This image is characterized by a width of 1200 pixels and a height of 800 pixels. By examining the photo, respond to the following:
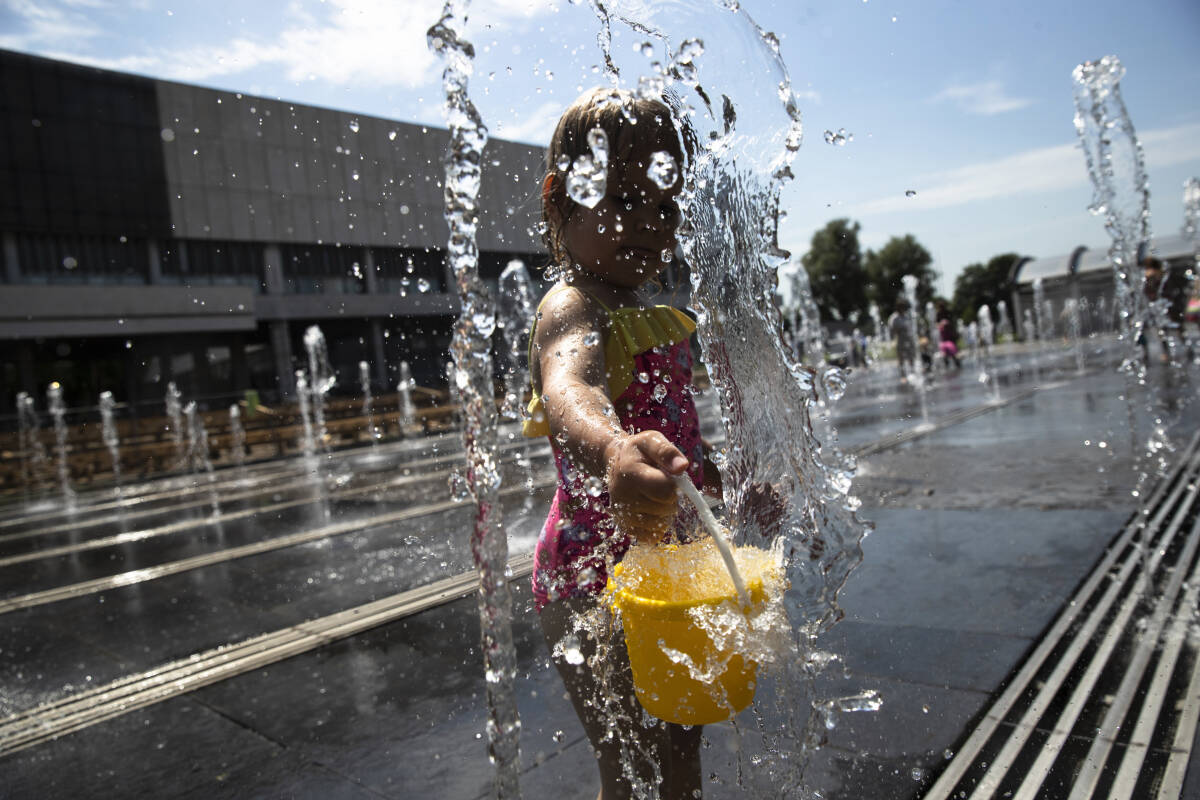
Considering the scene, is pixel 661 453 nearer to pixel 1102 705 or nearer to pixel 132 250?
pixel 1102 705

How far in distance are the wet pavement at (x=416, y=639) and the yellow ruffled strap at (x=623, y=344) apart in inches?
38.5

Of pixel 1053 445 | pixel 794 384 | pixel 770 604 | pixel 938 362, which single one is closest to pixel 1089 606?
pixel 794 384

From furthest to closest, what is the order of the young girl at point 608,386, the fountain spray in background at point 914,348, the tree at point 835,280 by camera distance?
the tree at point 835,280 → the fountain spray in background at point 914,348 → the young girl at point 608,386

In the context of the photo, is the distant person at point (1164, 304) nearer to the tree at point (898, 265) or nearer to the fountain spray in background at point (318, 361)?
the fountain spray in background at point (318, 361)

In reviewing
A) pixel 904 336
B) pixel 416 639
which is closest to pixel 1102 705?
pixel 416 639

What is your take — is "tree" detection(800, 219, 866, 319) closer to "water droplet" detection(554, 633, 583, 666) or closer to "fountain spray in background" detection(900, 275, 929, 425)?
"fountain spray in background" detection(900, 275, 929, 425)

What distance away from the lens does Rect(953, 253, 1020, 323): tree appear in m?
79.2

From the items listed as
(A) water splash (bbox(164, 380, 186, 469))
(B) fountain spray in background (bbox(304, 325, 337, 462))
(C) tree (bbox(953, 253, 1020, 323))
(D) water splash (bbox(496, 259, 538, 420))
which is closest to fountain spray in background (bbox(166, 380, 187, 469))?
(A) water splash (bbox(164, 380, 186, 469))

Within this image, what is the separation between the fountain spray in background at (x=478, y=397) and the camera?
5.00 feet

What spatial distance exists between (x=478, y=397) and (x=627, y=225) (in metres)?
0.45

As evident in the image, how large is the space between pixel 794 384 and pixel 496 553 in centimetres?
82

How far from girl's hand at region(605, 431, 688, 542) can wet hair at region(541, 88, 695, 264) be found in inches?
25.2

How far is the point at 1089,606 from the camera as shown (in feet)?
9.34

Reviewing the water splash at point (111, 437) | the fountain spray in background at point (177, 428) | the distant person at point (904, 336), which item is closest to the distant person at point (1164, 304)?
the distant person at point (904, 336)
